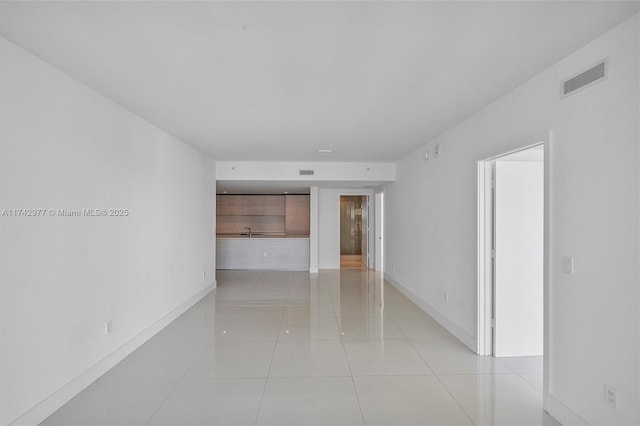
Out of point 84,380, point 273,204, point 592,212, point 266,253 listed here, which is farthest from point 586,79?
point 273,204

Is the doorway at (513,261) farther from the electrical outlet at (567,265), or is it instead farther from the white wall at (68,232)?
the white wall at (68,232)

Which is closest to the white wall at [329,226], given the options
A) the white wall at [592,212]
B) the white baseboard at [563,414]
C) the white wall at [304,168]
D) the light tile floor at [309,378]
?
the white wall at [304,168]

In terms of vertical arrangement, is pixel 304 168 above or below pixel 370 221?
above

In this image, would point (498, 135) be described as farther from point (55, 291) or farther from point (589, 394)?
point (55, 291)

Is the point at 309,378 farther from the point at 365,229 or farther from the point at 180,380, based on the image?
the point at 365,229

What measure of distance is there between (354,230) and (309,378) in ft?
28.5

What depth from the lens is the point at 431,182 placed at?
5.12 meters

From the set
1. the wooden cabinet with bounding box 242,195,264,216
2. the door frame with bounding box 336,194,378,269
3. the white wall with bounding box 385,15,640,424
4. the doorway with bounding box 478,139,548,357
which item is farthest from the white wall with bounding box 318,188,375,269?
the white wall with bounding box 385,15,640,424

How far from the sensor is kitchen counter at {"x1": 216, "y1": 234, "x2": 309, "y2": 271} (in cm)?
947

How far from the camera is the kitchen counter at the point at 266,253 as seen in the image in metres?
9.47

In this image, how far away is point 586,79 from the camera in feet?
7.47

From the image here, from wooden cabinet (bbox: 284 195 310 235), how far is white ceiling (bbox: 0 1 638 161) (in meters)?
7.17

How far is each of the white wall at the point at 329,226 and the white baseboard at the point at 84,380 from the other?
5528 millimetres

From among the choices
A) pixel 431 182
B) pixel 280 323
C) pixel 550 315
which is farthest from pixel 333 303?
pixel 550 315
